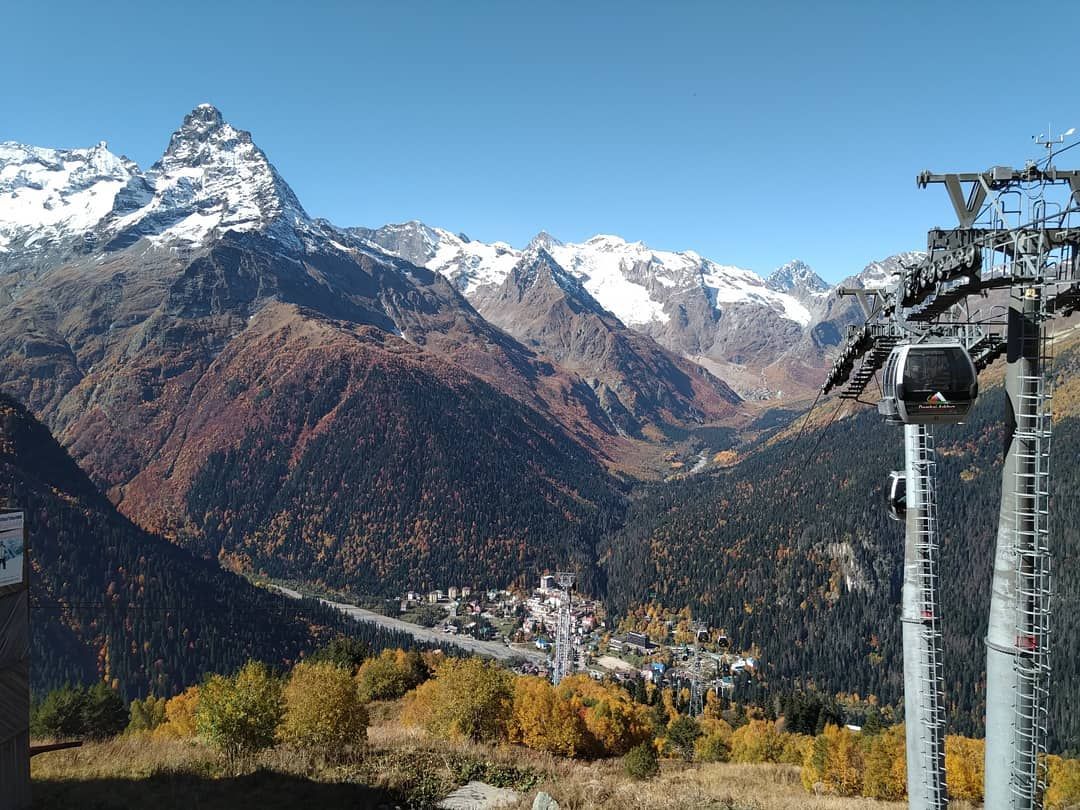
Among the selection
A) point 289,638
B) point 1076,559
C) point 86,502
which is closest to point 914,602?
point 289,638

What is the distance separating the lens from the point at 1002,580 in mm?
11891

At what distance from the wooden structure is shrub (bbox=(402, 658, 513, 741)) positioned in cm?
2411

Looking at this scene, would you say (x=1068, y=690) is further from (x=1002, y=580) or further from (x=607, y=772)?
(x=1002, y=580)

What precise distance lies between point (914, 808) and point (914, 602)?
450 cm

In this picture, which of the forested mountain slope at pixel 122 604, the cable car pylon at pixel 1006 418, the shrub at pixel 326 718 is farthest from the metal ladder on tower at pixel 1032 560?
the forested mountain slope at pixel 122 604

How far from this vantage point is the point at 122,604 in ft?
464

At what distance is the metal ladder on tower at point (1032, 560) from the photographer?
37.7 ft

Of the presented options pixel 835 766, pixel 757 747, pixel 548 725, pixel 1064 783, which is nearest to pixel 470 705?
pixel 548 725

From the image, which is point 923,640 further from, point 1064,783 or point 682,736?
point 682,736

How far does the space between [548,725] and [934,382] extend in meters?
42.8

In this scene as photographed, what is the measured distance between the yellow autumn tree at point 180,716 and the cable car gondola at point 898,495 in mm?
58618

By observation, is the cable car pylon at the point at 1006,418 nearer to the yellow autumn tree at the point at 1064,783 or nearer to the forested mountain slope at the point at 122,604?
the yellow autumn tree at the point at 1064,783

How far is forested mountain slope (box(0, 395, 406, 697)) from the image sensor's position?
413 feet

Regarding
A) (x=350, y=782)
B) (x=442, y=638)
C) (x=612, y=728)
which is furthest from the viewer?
(x=442, y=638)
